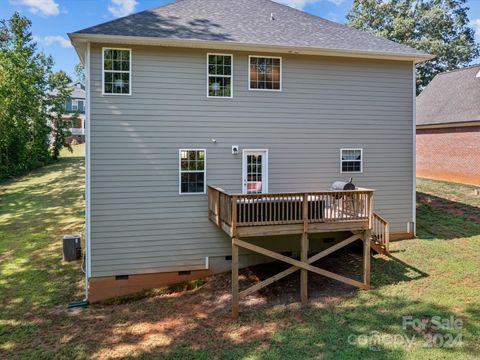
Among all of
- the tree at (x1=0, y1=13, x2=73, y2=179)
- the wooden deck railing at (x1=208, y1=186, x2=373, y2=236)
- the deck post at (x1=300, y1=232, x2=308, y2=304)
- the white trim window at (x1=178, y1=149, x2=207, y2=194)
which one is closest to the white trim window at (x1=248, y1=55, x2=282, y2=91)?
the white trim window at (x1=178, y1=149, x2=207, y2=194)

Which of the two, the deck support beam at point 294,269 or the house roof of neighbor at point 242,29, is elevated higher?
the house roof of neighbor at point 242,29

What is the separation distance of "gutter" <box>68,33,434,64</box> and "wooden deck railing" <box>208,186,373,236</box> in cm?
398

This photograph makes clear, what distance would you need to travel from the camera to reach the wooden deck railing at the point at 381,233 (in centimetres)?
1021

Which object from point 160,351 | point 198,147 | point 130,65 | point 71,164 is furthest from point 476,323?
point 71,164

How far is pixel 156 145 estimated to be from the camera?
9547mm

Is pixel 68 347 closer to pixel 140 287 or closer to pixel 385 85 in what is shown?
pixel 140 287

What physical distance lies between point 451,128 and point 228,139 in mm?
14947

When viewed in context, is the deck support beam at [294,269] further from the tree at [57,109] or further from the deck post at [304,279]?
the tree at [57,109]

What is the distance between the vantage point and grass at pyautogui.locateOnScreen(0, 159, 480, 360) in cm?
634

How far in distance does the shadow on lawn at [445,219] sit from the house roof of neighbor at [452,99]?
5.26m

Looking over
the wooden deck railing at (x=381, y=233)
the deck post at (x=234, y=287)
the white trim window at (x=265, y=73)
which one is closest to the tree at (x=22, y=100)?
the white trim window at (x=265, y=73)

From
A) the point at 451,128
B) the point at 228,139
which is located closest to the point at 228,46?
the point at 228,139

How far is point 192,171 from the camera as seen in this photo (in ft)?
32.1

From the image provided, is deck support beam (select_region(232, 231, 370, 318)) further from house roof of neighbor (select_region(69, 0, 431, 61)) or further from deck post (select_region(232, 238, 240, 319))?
house roof of neighbor (select_region(69, 0, 431, 61))
